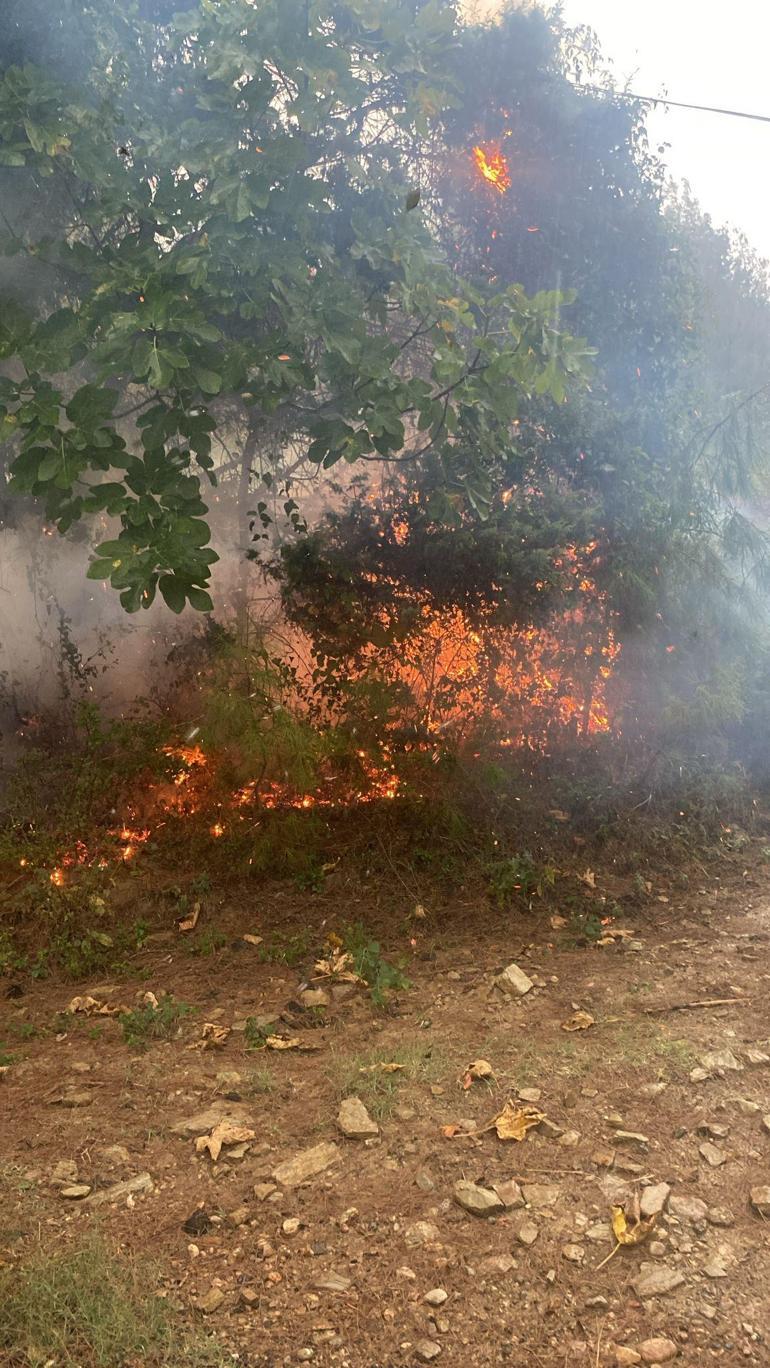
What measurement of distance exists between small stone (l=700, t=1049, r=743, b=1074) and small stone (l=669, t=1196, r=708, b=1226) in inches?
30.9

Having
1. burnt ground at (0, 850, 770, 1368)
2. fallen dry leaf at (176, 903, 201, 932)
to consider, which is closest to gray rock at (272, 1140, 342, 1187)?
burnt ground at (0, 850, 770, 1368)

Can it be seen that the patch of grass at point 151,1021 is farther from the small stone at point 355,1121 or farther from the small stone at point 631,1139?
the small stone at point 631,1139

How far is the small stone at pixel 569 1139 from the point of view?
337cm

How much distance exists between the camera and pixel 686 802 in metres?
6.56

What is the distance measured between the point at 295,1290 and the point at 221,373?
122 inches

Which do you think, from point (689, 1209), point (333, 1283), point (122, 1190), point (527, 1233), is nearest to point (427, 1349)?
point (333, 1283)

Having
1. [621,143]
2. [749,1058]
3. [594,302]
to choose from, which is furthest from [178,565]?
[621,143]

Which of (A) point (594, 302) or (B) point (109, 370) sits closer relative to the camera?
(B) point (109, 370)

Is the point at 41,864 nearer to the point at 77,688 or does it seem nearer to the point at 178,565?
the point at 77,688

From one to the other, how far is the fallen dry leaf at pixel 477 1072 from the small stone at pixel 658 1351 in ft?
4.04

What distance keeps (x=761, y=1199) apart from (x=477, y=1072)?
1018 millimetres

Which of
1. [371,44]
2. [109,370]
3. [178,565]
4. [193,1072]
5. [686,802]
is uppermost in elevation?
[371,44]

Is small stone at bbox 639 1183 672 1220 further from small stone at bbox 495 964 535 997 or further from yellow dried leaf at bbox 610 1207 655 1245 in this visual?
small stone at bbox 495 964 535 997

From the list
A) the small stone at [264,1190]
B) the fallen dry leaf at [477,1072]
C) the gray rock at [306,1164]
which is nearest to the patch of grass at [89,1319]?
the small stone at [264,1190]
